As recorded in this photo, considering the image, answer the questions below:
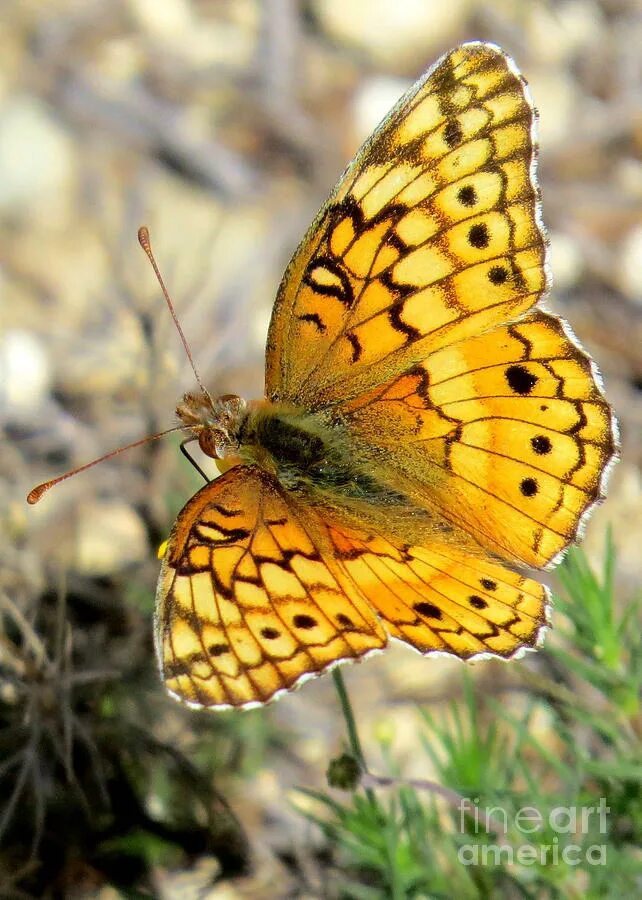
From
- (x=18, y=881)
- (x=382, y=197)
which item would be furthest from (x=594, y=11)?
(x=18, y=881)

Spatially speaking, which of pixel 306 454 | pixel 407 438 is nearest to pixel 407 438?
pixel 407 438

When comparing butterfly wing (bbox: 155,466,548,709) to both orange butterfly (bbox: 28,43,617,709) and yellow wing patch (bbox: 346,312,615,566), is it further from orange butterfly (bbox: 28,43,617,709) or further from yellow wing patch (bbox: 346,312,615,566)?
yellow wing patch (bbox: 346,312,615,566)

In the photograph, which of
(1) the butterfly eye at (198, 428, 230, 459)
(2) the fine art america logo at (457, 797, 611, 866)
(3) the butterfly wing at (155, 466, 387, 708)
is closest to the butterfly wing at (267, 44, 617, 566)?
Answer: (1) the butterfly eye at (198, 428, 230, 459)

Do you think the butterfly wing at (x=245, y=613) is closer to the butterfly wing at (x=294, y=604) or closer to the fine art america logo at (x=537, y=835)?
the butterfly wing at (x=294, y=604)

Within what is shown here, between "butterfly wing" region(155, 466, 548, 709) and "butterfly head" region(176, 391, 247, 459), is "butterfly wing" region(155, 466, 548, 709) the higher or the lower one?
the lower one

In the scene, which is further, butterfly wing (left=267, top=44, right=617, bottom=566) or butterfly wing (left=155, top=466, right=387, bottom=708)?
butterfly wing (left=267, top=44, right=617, bottom=566)

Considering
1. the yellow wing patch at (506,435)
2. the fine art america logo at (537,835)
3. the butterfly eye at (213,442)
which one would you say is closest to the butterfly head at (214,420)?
the butterfly eye at (213,442)

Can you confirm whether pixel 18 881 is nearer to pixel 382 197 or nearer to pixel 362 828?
pixel 362 828
